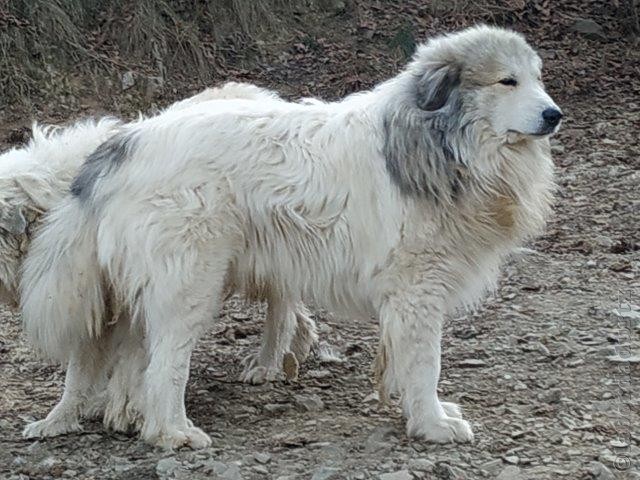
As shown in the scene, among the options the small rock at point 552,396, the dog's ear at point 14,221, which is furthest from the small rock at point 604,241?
the dog's ear at point 14,221

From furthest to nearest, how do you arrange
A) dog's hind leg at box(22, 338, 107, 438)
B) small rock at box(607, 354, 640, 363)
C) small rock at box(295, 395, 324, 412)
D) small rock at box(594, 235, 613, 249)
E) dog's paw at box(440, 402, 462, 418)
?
small rock at box(594, 235, 613, 249)
small rock at box(607, 354, 640, 363)
small rock at box(295, 395, 324, 412)
dog's hind leg at box(22, 338, 107, 438)
dog's paw at box(440, 402, 462, 418)

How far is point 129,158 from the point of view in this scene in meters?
4.99

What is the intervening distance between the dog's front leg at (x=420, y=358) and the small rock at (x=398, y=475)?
375 mm

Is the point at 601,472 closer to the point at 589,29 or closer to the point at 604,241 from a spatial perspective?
the point at 604,241

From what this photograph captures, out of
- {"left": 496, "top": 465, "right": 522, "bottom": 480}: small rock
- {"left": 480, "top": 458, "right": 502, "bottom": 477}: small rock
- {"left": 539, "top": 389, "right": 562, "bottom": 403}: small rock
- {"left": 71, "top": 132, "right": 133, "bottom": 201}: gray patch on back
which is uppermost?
→ {"left": 71, "top": 132, "right": 133, "bottom": 201}: gray patch on back

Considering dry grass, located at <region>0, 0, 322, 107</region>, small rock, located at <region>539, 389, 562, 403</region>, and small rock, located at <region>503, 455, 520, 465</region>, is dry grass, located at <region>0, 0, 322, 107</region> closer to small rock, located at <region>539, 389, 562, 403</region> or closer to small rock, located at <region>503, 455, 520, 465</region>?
small rock, located at <region>539, 389, 562, 403</region>

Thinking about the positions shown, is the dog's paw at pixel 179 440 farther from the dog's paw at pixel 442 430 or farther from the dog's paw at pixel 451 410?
the dog's paw at pixel 451 410

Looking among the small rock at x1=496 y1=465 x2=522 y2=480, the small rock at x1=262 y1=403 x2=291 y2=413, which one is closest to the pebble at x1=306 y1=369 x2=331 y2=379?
the small rock at x1=262 y1=403 x2=291 y2=413

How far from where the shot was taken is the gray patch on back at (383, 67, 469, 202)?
4.84 m

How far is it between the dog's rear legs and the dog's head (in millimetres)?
1461

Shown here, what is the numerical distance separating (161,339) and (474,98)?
1.70m

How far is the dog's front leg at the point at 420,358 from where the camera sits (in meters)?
4.83

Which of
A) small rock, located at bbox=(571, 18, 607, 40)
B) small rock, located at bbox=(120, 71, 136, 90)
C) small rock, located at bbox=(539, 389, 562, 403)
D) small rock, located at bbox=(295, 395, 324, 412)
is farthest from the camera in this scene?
small rock, located at bbox=(571, 18, 607, 40)

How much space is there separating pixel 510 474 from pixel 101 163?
88.0 inches
